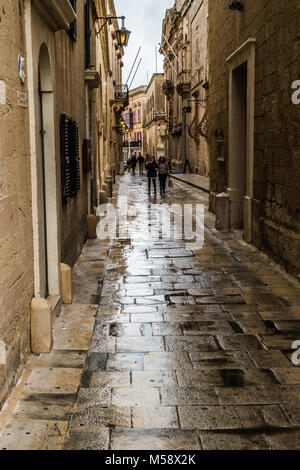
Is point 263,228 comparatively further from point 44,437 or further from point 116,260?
point 44,437

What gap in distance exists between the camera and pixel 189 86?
124ft

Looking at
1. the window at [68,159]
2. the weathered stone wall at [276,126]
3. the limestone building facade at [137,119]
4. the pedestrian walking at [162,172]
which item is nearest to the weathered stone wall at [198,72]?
the pedestrian walking at [162,172]

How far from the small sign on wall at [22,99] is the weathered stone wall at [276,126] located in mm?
4237

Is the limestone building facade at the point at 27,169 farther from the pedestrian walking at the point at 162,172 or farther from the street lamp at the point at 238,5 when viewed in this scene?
the pedestrian walking at the point at 162,172

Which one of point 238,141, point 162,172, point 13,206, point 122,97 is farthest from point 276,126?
point 122,97

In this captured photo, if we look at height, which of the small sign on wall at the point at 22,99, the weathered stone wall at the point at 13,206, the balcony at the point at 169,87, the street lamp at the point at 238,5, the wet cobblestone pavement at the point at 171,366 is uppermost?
the balcony at the point at 169,87

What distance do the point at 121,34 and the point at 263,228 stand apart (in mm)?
11160

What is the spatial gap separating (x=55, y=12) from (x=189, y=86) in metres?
33.3

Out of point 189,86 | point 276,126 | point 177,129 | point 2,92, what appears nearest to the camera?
point 2,92

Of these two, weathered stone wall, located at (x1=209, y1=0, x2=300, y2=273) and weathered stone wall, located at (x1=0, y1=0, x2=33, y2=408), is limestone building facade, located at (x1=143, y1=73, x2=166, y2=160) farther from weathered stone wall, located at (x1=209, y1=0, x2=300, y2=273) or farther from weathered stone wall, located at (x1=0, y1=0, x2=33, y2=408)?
weathered stone wall, located at (x1=0, y1=0, x2=33, y2=408)

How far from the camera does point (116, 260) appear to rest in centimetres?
923

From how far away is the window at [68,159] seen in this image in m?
7.32

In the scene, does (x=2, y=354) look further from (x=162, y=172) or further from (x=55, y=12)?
(x=162, y=172)

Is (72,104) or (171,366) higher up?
(72,104)
